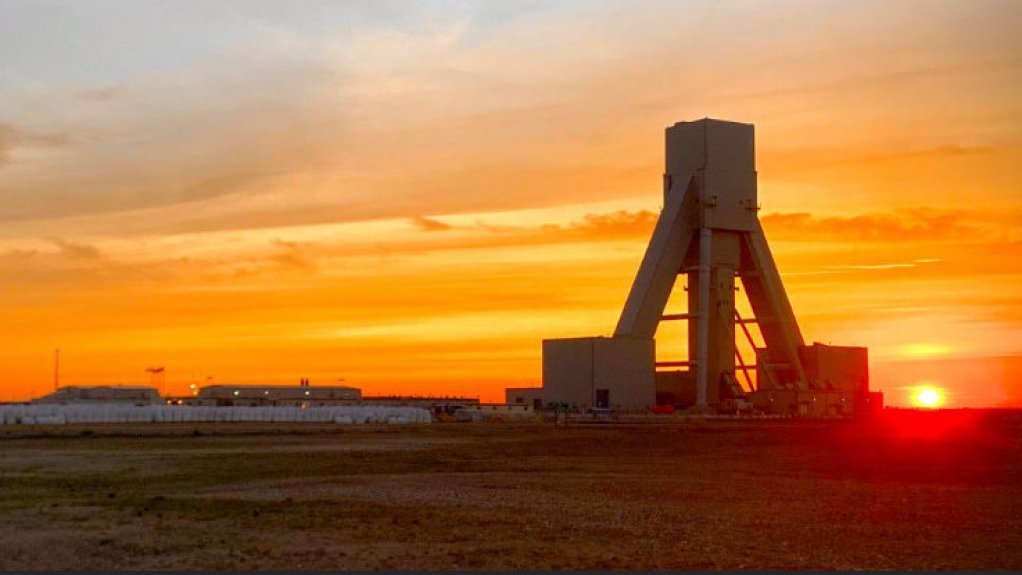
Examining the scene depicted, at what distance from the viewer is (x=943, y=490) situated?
104 feet

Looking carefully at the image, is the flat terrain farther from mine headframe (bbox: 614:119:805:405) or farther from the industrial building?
the industrial building

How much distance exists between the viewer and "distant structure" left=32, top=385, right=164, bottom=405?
482 feet

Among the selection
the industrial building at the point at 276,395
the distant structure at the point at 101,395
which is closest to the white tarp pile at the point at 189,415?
the distant structure at the point at 101,395

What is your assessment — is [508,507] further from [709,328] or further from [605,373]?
[709,328]

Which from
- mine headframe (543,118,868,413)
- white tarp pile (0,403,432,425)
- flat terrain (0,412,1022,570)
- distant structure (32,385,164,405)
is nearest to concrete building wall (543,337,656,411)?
mine headframe (543,118,868,413)

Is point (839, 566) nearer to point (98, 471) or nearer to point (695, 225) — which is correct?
point (98, 471)

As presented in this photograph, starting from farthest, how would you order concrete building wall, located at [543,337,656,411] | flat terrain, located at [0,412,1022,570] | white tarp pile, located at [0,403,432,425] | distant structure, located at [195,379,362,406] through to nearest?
distant structure, located at [195,379,362,406] < concrete building wall, located at [543,337,656,411] < white tarp pile, located at [0,403,432,425] < flat terrain, located at [0,412,1022,570]

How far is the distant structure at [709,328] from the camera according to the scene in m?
104

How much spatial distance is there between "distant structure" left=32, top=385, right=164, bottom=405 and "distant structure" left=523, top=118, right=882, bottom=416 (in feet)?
210

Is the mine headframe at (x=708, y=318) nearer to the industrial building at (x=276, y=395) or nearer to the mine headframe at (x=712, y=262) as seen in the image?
the mine headframe at (x=712, y=262)

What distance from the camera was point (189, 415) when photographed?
9062 centimetres

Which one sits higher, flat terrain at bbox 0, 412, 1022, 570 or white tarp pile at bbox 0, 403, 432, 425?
white tarp pile at bbox 0, 403, 432, 425

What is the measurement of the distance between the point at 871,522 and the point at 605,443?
103 feet

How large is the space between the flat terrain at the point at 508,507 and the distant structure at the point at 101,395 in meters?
99.4
